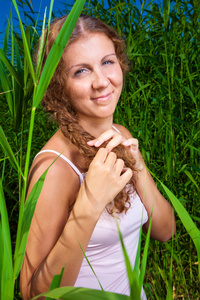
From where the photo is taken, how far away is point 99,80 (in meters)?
1.05

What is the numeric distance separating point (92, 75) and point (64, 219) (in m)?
0.41

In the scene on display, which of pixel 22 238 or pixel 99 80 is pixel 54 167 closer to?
pixel 99 80

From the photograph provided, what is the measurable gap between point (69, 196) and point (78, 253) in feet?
0.64

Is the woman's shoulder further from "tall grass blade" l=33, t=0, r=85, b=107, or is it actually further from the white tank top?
"tall grass blade" l=33, t=0, r=85, b=107

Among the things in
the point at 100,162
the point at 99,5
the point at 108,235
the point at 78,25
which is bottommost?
the point at 108,235

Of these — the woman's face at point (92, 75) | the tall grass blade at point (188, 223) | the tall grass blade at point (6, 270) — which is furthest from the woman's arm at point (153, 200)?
the tall grass blade at point (6, 270)

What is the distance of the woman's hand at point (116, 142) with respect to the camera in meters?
0.89

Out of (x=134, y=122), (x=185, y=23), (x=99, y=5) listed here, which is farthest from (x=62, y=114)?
(x=99, y=5)

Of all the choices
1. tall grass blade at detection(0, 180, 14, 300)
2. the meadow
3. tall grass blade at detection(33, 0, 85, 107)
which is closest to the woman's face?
the meadow

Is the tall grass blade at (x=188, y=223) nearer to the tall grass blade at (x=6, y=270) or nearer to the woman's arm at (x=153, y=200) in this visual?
Answer: the tall grass blade at (x=6, y=270)

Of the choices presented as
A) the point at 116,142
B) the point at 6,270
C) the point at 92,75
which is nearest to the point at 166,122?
the point at 92,75

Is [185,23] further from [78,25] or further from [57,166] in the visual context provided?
[57,166]

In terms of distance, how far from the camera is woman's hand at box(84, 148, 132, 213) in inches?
33.3

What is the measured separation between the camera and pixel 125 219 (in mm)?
1175
